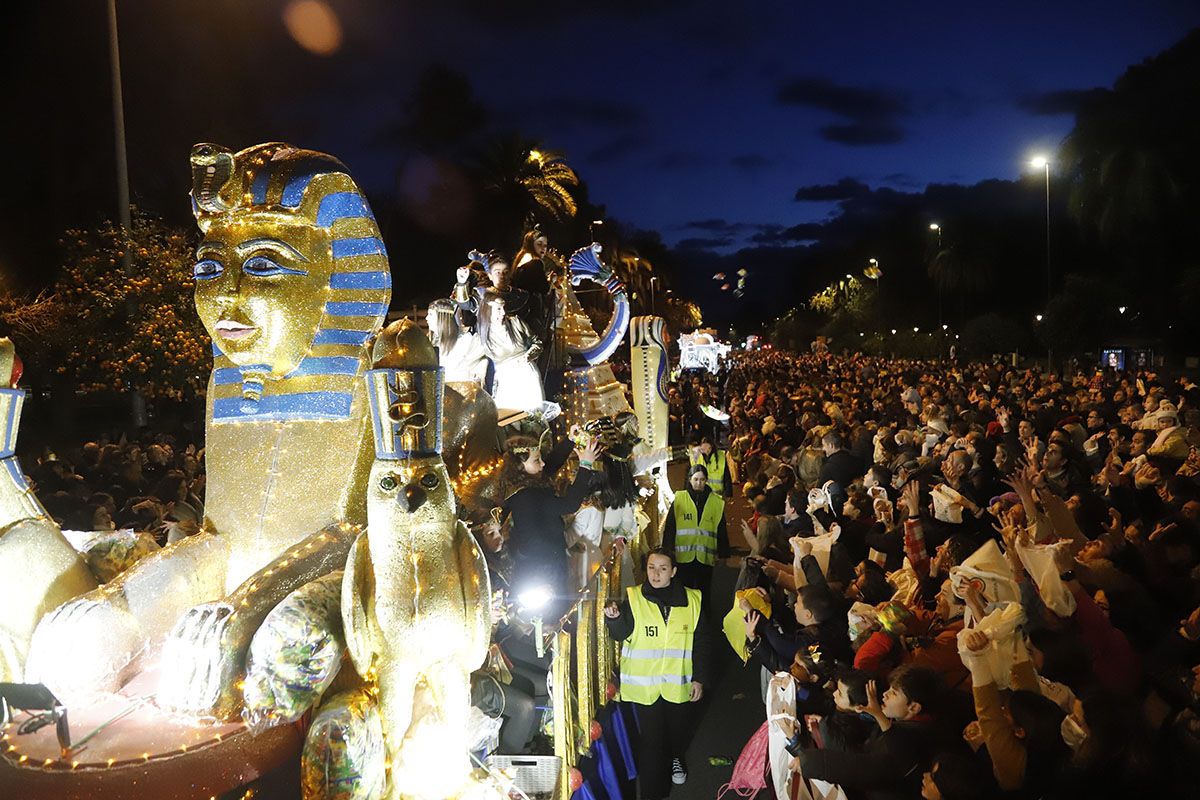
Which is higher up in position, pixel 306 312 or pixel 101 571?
pixel 306 312

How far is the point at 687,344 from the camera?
25.0 m

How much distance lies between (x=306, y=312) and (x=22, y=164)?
1820 cm

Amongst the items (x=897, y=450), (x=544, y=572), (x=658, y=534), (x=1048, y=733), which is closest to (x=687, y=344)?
(x=897, y=450)

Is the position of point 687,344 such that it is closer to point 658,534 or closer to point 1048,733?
point 658,534

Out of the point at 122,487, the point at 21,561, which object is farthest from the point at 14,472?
the point at 122,487

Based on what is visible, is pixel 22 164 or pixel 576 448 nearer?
pixel 576 448

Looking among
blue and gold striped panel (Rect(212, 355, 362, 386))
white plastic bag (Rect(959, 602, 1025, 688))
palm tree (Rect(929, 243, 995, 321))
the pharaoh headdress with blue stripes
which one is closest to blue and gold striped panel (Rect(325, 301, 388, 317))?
the pharaoh headdress with blue stripes

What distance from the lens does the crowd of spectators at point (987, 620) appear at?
3.30 m

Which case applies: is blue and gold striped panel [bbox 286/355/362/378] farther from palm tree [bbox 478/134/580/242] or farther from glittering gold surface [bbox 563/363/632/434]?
palm tree [bbox 478/134/580/242]

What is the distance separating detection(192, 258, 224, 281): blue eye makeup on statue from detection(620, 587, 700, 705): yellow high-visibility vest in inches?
116

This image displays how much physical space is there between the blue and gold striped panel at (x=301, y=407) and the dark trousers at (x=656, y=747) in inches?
112

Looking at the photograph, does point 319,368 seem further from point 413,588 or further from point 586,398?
point 586,398

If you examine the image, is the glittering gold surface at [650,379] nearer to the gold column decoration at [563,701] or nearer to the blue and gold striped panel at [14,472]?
the gold column decoration at [563,701]

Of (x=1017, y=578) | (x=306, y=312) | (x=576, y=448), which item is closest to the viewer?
(x=306, y=312)
